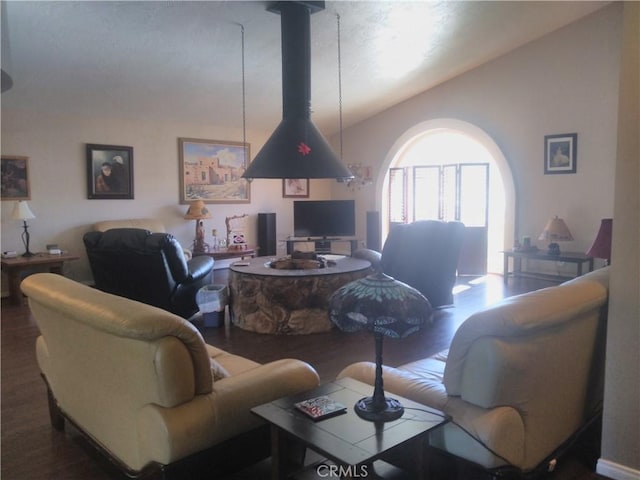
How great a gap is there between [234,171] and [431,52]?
3658mm

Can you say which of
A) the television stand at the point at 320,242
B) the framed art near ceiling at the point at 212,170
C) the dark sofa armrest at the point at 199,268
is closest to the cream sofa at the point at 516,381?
the dark sofa armrest at the point at 199,268

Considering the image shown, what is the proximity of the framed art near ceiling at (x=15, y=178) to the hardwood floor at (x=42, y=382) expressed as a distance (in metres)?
1.33

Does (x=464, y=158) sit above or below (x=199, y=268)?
above

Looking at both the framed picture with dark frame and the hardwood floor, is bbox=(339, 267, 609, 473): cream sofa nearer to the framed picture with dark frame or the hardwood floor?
the hardwood floor

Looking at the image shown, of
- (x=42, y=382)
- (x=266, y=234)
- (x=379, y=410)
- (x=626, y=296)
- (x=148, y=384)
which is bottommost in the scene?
(x=42, y=382)

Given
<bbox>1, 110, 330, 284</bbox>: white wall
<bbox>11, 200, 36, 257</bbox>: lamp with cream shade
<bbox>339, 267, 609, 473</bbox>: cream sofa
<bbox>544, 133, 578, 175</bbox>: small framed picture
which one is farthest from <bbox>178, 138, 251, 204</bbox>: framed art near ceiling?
<bbox>339, 267, 609, 473</bbox>: cream sofa

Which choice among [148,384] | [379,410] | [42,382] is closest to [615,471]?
[379,410]

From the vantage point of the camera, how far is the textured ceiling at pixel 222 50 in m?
4.50

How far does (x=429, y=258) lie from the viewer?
16.7 ft

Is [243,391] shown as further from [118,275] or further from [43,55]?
[43,55]

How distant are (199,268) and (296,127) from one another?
5.79 ft

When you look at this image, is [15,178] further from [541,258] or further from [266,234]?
[541,258]

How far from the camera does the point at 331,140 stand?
9.47m

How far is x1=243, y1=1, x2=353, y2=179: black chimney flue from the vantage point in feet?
15.5
